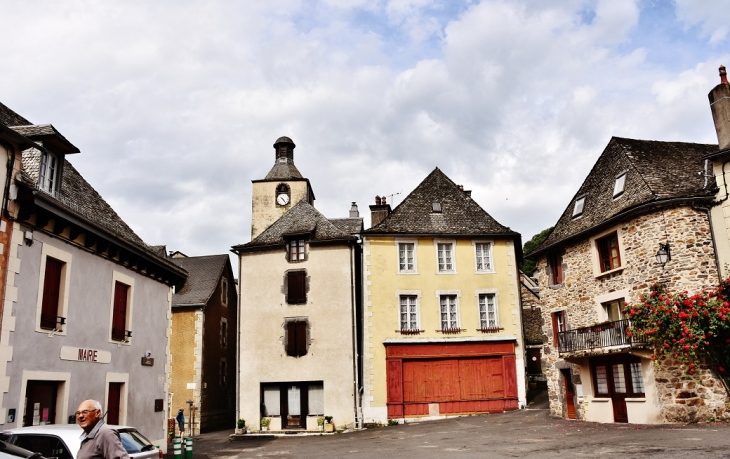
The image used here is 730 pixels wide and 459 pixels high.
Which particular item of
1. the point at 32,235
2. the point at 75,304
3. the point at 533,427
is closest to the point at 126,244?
the point at 75,304

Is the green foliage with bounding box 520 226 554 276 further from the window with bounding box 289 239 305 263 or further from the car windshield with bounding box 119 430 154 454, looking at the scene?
the car windshield with bounding box 119 430 154 454

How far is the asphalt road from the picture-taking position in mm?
12648

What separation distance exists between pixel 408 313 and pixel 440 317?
52.7 inches

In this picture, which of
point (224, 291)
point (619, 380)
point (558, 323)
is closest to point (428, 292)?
point (558, 323)

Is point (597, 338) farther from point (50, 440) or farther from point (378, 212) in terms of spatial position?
point (50, 440)

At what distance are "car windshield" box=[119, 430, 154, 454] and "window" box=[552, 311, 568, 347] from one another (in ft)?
52.8

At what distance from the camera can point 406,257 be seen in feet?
83.9

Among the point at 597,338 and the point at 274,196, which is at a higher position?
the point at 274,196

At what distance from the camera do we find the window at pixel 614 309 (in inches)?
746

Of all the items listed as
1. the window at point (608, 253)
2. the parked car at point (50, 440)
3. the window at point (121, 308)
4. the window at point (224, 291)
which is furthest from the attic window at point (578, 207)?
the window at point (224, 291)

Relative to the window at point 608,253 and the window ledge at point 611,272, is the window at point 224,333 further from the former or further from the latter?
the window at point 608,253

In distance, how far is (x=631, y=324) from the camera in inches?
685

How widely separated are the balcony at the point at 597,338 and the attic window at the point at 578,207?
4.57m

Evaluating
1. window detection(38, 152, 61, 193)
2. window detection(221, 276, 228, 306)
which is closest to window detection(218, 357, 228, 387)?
window detection(221, 276, 228, 306)
